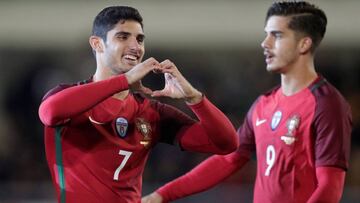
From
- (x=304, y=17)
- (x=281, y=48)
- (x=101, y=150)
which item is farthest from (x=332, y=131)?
(x=101, y=150)

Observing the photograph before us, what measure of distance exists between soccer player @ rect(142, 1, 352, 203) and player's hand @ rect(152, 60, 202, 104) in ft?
2.24

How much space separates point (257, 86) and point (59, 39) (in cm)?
363

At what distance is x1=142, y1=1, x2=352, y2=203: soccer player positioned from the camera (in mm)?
5426

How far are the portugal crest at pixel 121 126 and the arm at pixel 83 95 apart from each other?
40 cm

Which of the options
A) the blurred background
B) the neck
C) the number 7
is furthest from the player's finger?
the blurred background

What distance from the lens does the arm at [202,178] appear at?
5992 mm

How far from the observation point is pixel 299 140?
18.5ft

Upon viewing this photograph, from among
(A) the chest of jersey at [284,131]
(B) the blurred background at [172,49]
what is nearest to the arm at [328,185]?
(A) the chest of jersey at [284,131]

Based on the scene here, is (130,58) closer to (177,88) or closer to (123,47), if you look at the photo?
(123,47)

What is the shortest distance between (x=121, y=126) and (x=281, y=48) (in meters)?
1.05

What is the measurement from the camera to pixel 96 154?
5.36m

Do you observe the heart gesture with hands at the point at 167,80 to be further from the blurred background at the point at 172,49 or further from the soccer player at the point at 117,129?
the blurred background at the point at 172,49

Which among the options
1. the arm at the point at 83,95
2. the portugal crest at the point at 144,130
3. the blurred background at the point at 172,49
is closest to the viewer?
the arm at the point at 83,95

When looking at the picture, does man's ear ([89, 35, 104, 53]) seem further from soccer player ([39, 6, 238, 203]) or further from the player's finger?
the player's finger
